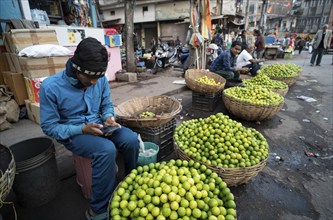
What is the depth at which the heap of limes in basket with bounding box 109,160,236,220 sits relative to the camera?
153 cm

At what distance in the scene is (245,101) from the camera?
4074 millimetres

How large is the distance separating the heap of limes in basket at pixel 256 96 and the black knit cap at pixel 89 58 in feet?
10.4

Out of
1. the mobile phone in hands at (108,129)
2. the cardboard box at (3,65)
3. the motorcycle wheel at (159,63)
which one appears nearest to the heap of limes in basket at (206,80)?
the mobile phone in hands at (108,129)

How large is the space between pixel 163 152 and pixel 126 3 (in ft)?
21.3

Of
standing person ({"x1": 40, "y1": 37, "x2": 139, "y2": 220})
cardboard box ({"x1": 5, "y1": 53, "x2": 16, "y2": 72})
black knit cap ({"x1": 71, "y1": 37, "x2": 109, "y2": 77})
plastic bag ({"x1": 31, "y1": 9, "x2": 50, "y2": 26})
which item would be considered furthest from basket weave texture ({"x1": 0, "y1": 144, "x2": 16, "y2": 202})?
plastic bag ({"x1": 31, "y1": 9, "x2": 50, "y2": 26})

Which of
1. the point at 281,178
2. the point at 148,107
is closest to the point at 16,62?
the point at 148,107

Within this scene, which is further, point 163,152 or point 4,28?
point 4,28

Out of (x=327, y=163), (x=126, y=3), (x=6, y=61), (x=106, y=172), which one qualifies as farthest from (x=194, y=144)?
(x=126, y=3)

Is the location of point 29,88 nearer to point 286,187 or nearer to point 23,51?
point 23,51

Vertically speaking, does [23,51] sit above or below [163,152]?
above

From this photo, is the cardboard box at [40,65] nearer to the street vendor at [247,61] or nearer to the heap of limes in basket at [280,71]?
the street vendor at [247,61]

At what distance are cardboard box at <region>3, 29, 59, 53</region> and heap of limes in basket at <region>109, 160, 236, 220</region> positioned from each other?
356cm

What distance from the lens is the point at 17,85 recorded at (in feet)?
13.1

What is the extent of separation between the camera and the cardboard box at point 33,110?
3.74 m
